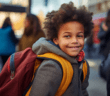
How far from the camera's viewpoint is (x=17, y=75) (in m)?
1.12

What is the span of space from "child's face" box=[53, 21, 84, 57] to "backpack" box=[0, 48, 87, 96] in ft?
0.40

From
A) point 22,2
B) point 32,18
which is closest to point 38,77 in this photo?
point 32,18

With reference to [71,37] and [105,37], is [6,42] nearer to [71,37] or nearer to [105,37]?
[105,37]

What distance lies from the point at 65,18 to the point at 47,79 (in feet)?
1.87

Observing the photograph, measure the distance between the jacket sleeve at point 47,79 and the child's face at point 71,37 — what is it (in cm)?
22

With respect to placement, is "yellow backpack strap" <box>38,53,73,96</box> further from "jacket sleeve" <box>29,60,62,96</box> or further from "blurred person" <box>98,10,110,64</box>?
"blurred person" <box>98,10,110,64</box>

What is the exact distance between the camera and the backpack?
112 cm

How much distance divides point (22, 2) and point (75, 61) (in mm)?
4337

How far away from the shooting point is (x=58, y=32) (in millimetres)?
1345

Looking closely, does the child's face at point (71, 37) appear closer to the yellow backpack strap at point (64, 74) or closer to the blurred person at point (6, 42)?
the yellow backpack strap at point (64, 74)

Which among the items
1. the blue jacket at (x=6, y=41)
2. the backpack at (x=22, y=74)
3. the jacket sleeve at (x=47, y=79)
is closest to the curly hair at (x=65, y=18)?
the backpack at (x=22, y=74)

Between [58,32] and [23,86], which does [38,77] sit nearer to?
[23,86]

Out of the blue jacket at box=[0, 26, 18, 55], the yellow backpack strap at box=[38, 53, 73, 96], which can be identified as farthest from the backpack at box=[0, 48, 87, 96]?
the blue jacket at box=[0, 26, 18, 55]

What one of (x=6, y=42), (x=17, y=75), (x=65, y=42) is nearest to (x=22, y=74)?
(x=17, y=75)
